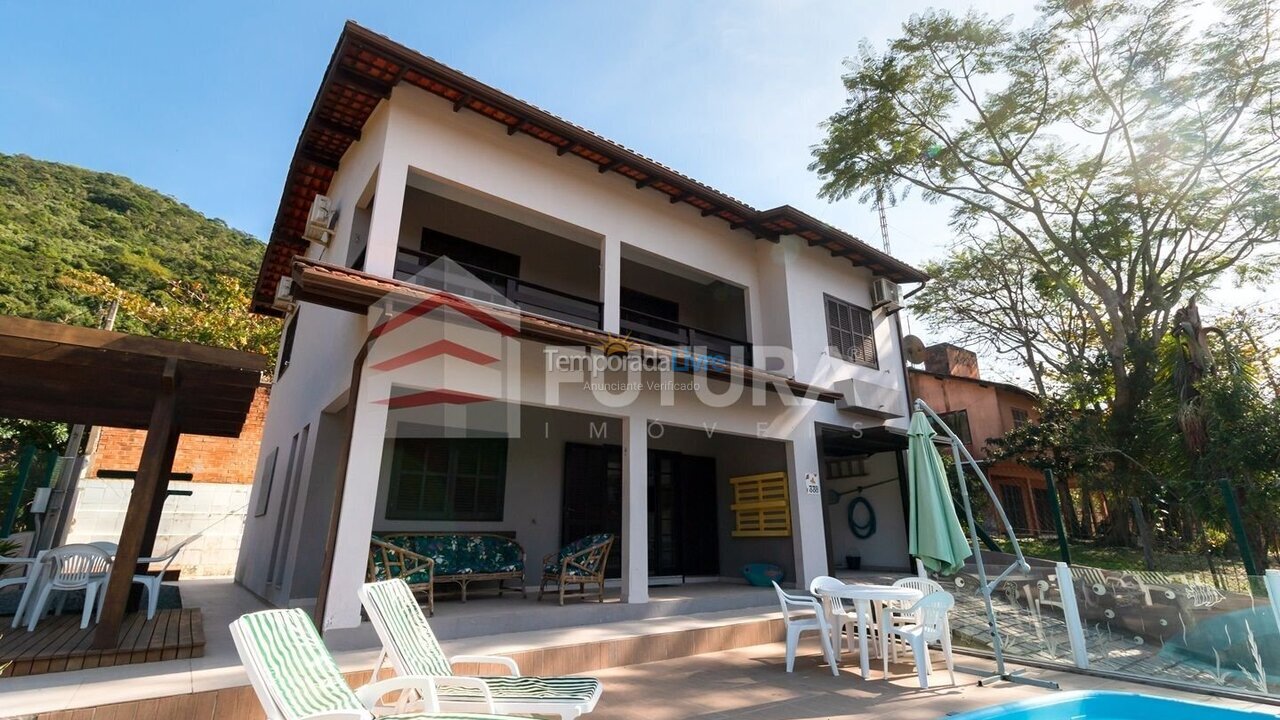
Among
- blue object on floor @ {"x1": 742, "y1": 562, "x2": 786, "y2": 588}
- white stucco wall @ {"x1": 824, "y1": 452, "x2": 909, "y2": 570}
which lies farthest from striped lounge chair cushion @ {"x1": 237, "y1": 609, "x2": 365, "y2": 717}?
white stucco wall @ {"x1": 824, "y1": 452, "x2": 909, "y2": 570}

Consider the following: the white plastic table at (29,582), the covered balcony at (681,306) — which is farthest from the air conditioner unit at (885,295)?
the white plastic table at (29,582)

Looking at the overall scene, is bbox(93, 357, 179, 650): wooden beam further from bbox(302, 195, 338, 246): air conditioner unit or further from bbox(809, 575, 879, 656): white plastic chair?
bbox(809, 575, 879, 656): white plastic chair

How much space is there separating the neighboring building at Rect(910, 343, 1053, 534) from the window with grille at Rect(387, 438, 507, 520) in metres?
17.1

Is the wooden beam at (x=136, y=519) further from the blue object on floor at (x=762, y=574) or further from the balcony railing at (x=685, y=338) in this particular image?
the blue object on floor at (x=762, y=574)

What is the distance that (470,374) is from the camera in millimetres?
6492

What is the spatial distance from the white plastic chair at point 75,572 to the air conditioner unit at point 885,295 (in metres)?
12.5

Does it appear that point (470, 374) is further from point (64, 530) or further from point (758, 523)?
point (64, 530)

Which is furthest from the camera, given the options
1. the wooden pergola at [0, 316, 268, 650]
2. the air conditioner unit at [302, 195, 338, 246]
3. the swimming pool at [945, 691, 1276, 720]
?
the air conditioner unit at [302, 195, 338, 246]

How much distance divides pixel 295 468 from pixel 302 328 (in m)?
2.83

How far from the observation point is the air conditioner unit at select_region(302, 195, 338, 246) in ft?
26.7

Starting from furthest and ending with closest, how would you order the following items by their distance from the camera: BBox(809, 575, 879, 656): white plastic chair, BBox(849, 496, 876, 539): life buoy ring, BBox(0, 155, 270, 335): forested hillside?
1. BBox(0, 155, 270, 335): forested hillside
2. BBox(849, 496, 876, 539): life buoy ring
3. BBox(809, 575, 879, 656): white plastic chair

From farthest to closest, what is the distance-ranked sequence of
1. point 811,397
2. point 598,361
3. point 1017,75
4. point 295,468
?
point 1017,75
point 811,397
point 295,468
point 598,361

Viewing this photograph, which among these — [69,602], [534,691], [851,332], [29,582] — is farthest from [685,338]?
[69,602]

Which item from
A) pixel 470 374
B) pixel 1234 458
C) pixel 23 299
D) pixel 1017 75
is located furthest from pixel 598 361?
pixel 23 299
